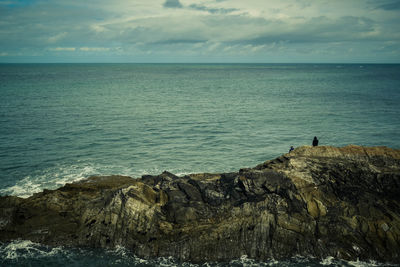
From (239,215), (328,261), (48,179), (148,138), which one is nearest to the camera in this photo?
(328,261)

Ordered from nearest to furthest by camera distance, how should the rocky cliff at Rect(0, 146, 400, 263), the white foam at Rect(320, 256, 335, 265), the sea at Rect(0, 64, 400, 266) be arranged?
1. the white foam at Rect(320, 256, 335, 265)
2. the rocky cliff at Rect(0, 146, 400, 263)
3. the sea at Rect(0, 64, 400, 266)

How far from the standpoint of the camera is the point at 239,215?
17328mm

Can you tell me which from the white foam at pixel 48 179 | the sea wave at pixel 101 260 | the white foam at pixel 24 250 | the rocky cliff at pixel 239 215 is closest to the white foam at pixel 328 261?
the sea wave at pixel 101 260

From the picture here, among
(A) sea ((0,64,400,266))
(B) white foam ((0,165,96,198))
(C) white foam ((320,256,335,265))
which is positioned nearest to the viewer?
(C) white foam ((320,256,335,265))

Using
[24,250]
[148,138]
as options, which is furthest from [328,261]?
[148,138]

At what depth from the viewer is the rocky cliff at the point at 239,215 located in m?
16.4

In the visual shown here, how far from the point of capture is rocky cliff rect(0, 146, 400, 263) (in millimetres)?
16438

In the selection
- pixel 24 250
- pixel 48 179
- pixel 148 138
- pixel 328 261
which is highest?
pixel 148 138

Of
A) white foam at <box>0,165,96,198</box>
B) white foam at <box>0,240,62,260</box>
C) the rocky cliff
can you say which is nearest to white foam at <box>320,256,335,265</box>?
the rocky cliff

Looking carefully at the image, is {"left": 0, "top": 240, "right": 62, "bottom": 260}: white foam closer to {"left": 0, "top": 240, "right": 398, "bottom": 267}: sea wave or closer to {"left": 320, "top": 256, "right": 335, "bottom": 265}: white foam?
{"left": 0, "top": 240, "right": 398, "bottom": 267}: sea wave

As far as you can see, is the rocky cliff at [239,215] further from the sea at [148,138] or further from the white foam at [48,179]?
the white foam at [48,179]

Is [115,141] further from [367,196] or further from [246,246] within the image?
[367,196]

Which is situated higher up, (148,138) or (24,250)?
(148,138)

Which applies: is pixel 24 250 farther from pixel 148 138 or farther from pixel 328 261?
pixel 148 138
